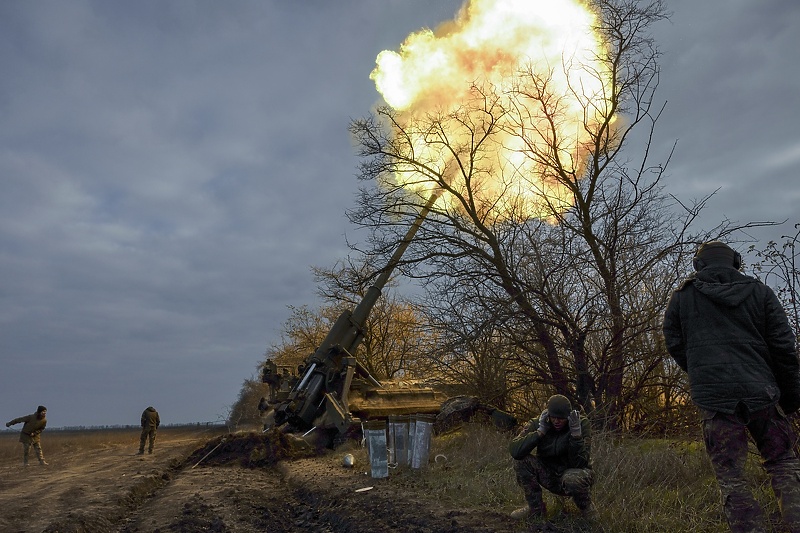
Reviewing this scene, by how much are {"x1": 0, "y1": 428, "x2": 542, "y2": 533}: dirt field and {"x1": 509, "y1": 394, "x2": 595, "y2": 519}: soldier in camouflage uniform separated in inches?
15.9

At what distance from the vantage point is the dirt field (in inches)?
274

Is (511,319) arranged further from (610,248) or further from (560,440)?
(560,440)

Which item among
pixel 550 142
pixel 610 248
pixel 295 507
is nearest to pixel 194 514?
pixel 295 507

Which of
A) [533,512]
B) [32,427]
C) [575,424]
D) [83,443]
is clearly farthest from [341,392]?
[83,443]

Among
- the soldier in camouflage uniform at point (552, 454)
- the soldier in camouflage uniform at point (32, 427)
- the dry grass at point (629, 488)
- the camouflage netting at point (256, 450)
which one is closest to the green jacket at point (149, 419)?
the soldier in camouflage uniform at point (32, 427)

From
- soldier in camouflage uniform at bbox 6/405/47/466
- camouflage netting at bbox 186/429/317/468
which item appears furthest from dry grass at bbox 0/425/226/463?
camouflage netting at bbox 186/429/317/468

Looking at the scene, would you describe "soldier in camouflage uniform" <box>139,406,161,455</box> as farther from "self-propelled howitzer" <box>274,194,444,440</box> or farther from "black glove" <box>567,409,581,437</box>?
"black glove" <box>567,409,581,437</box>

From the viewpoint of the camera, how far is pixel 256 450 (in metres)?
15.1

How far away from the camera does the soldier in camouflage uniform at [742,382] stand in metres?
4.40

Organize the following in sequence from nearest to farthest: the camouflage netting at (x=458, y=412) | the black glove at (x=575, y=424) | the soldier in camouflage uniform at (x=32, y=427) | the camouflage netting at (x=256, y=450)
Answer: the black glove at (x=575, y=424) < the camouflage netting at (x=458, y=412) < the camouflage netting at (x=256, y=450) < the soldier in camouflage uniform at (x=32, y=427)

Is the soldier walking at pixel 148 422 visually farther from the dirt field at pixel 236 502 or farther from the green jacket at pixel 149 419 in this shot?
the dirt field at pixel 236 502

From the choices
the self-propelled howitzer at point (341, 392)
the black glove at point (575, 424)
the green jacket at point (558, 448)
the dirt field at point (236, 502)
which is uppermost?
the self-propelled howitzer at point (341, 392)

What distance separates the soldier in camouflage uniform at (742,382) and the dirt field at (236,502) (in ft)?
6.54

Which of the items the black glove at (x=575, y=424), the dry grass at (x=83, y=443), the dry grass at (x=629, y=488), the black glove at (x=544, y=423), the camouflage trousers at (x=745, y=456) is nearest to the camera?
the camouflage trousers at (x=745, y=456)
